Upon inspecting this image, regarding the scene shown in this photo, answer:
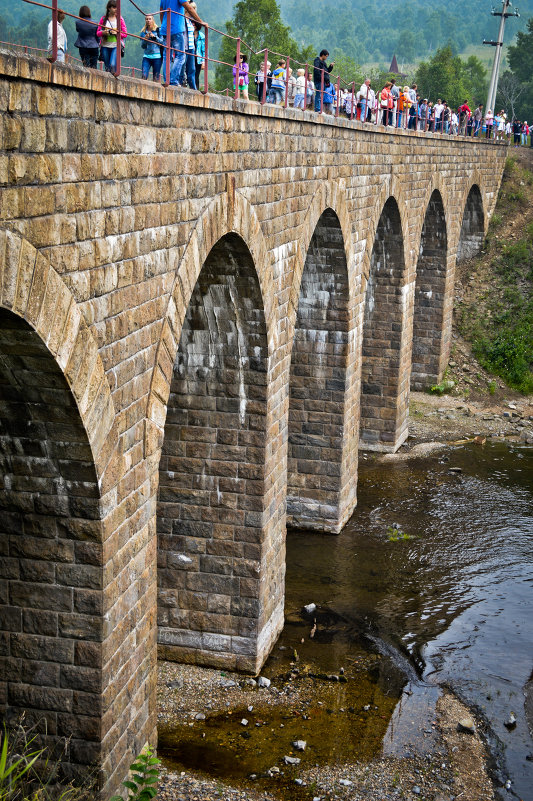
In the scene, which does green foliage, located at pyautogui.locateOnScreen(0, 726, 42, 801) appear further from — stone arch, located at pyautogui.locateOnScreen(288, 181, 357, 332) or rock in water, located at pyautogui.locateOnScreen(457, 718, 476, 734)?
stone arch, located at pyautogui.locateOnScreen(288, 181, 357, 332)

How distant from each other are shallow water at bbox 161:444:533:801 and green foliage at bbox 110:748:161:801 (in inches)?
89.9

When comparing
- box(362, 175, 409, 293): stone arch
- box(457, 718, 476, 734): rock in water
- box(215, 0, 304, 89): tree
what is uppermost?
box(215, 0, 304, 89): tree

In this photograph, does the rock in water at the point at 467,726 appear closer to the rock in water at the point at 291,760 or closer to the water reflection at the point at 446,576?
the water reflection at the point at 446,576

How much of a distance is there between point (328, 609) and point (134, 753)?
6.48 metres

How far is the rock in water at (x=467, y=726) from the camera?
11711 millimetres

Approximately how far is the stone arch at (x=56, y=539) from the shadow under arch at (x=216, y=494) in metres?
4.56

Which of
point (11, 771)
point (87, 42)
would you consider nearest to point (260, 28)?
point (87, 42)

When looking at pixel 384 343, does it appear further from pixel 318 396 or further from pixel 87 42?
pixel 87 42

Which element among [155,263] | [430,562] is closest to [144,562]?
[155,263]

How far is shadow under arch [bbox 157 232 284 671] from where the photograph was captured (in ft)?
39.7

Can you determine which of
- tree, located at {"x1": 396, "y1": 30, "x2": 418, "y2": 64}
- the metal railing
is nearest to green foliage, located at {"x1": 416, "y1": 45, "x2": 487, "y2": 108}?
the metal railing

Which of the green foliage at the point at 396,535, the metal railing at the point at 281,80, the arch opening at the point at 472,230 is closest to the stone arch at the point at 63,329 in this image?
the metal railing at the point at 281,80

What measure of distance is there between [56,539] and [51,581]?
0.37m

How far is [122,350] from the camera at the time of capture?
7766 mm
